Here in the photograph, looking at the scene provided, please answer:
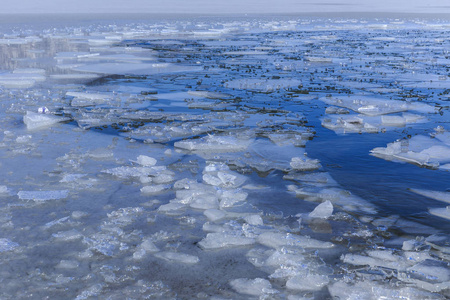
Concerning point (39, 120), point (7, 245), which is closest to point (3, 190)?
point (7, 245)

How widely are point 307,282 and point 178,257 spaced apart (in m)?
0.77

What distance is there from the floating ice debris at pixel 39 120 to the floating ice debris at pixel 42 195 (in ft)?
7.46

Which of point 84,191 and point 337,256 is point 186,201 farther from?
point 337,256

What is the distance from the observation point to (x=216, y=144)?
493 cm

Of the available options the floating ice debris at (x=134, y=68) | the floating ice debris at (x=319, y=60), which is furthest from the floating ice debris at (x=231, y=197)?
the floating ice debris at (x=319, y=60)

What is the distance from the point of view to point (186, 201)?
355cm

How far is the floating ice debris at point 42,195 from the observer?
3.54 meters

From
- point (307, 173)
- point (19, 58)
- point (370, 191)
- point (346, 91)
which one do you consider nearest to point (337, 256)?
point (370, 191)

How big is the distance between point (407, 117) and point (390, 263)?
4021 millimetres

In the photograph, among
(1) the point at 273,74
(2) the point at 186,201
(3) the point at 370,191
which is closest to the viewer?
(2) the point at 186,201

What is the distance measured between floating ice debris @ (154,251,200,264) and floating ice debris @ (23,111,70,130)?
3616mm

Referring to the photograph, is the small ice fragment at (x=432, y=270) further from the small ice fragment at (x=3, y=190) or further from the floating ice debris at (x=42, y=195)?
the small ice fragment at (x=3, y=190)

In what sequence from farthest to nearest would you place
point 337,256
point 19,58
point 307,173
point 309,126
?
1. point 19,58
2. point 309,126
3. point 307,173
4. point 337,256

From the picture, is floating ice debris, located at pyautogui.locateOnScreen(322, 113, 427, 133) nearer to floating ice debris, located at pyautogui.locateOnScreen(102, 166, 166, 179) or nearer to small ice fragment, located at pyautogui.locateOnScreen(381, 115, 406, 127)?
small ice fragment, located at pyautogui.locateOnScreen(381, 115, 406, 127)
